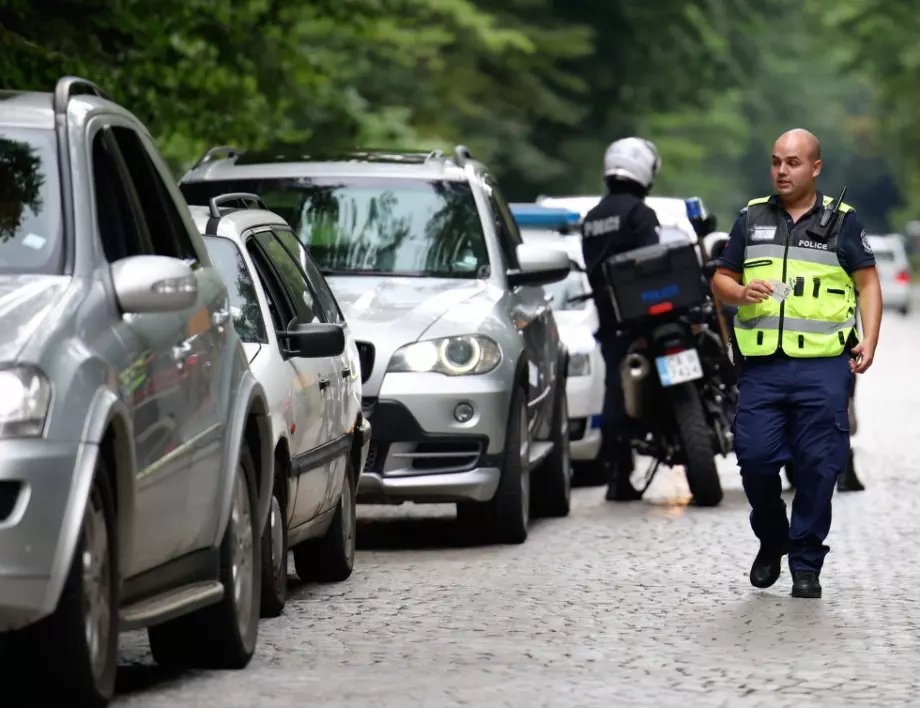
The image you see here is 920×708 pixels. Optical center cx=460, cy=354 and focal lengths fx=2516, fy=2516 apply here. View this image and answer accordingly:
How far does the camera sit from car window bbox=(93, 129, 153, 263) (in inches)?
276

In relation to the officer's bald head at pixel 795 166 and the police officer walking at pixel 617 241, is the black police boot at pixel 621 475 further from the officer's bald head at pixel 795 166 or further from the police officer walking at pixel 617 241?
the officer's bald head at pixel 795 166

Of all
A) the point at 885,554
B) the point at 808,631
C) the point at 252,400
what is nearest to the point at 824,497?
the point at 808,631

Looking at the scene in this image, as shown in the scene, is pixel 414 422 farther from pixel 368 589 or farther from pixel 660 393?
pixel 660 393

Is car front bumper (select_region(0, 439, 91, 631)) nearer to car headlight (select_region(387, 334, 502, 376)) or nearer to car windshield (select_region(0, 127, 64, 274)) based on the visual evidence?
car windshield (select_region(0, 127, 64, 274))

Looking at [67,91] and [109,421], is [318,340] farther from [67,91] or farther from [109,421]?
[109,421]

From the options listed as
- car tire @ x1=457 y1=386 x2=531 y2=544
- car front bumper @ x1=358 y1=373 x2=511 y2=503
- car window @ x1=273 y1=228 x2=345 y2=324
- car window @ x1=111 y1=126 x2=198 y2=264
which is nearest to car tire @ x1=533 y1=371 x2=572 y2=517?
car tire @ x1=457 y1=386 x2=531 y2=544

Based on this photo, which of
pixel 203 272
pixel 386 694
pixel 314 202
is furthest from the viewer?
pixel 314 202

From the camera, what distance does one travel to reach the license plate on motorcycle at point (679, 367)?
46.0 ft

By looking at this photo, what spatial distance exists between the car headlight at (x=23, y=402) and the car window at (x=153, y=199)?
4.43 ft

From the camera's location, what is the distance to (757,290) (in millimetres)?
9711

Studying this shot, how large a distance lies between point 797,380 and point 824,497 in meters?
0.46

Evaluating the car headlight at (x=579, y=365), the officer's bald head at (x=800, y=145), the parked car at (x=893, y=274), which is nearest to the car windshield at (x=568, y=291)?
the car headlight at (x=579, y=365)

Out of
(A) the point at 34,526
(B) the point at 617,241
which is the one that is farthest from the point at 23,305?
(B) the point at 617,241

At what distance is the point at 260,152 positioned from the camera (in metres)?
13.1
